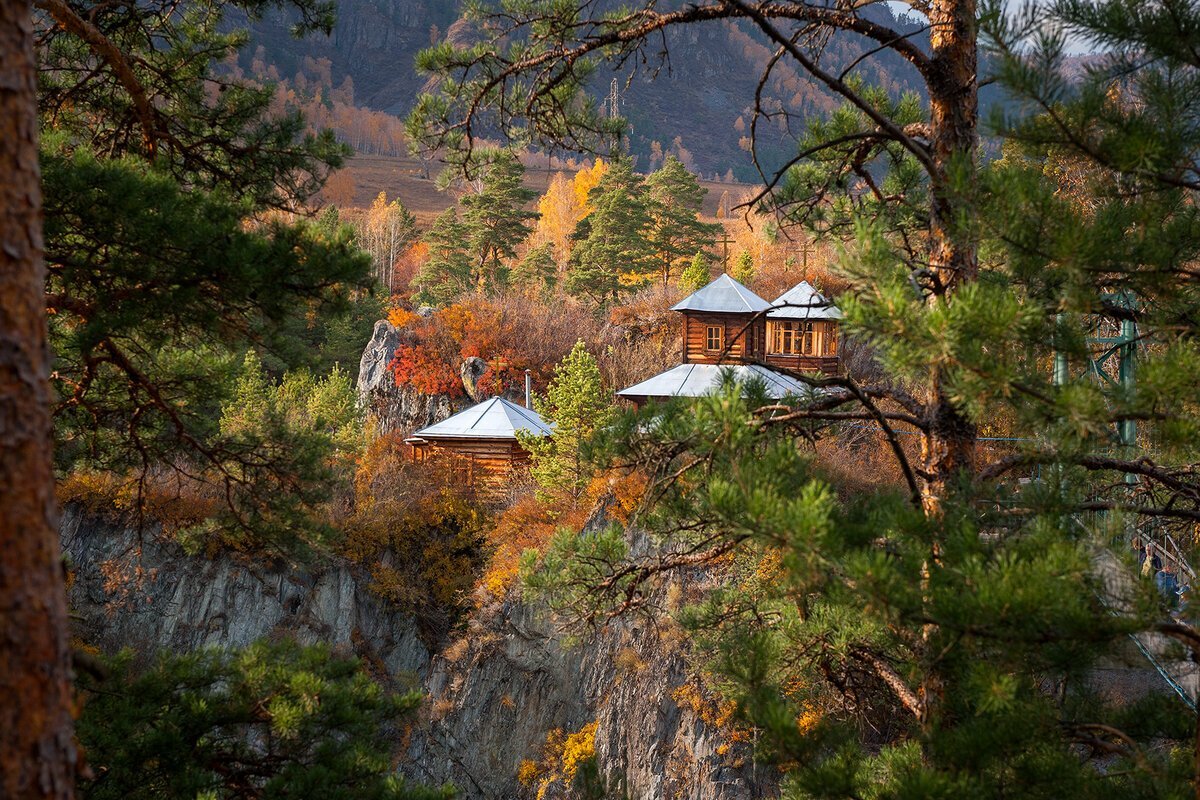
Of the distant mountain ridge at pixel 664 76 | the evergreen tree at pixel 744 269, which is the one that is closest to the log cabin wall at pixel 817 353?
the evergreen tree at pixel 744 269

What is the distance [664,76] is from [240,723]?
439 ft

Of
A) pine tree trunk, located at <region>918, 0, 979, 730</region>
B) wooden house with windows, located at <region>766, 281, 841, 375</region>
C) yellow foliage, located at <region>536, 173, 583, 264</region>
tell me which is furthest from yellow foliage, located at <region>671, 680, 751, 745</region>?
yellow foliage, located at <region>536, 173, 583, 264</region>

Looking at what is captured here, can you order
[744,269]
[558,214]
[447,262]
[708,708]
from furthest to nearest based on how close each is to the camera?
[558,214], [447,262], [744,269], [708,708]

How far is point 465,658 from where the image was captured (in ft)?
62.7

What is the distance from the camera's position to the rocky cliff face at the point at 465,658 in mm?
15305

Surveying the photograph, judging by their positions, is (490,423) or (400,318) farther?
(400,318)

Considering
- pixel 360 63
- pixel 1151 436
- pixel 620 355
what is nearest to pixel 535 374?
pixel 620 355

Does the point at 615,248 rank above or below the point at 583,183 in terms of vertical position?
below

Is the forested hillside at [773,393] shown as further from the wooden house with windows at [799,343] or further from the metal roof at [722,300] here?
the wooden house with windows at [799,343]

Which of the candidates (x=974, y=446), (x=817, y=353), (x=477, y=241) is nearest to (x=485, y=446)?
(x=817, y=353)

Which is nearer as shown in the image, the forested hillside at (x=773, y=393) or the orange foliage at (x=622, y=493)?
the forested hillside at (x=773, y=393)

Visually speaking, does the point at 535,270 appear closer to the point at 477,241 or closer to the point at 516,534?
the point at 477,241

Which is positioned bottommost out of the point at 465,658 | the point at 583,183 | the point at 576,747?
the point at 576,747

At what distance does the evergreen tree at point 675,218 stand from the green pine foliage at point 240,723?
107 ft
